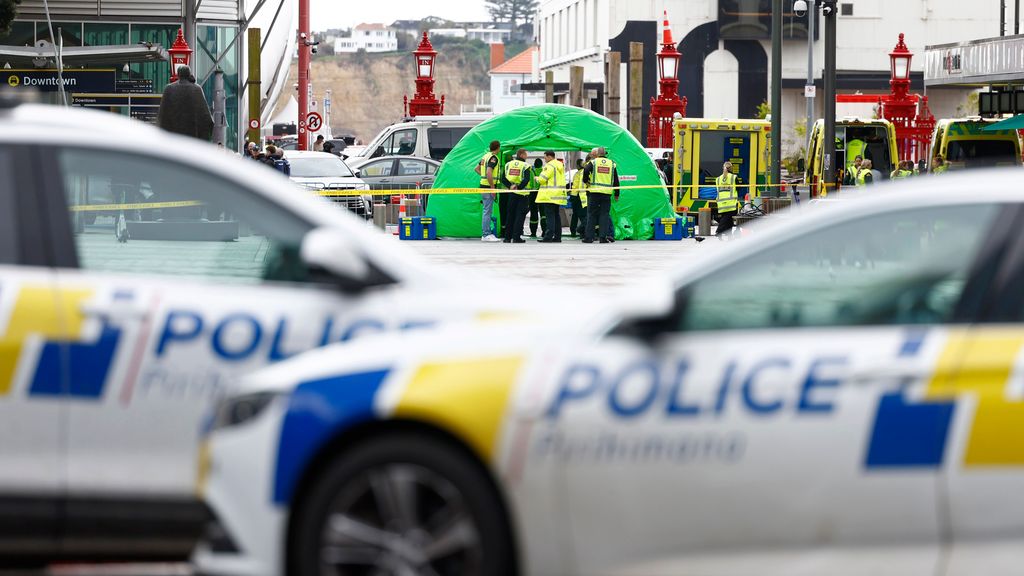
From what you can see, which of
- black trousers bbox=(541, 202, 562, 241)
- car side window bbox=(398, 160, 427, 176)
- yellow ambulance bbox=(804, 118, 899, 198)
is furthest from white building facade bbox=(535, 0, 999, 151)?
black trousers bbox=(541, 202, 562, 241)

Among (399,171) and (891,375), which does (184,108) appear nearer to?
(891,375)

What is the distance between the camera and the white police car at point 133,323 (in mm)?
5574

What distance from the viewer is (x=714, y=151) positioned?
3788 centimetres

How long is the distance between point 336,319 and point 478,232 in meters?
25.1

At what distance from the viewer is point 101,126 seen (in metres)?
6.10

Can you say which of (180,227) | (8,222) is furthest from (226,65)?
(8,222)

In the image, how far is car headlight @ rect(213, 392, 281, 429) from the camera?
195 inches

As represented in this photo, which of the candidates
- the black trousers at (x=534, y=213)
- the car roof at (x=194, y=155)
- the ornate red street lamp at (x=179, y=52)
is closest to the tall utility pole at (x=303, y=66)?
the ornate red street lamp at (x=179, y=52)

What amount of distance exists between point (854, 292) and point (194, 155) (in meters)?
2.36

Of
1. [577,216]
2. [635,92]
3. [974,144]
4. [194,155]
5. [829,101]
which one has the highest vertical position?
[635,92]

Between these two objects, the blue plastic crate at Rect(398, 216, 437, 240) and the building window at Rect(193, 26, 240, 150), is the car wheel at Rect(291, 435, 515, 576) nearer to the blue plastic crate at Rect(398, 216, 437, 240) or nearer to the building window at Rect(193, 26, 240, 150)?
the blue plastic crate at Rect(398, 216, 437, 240)

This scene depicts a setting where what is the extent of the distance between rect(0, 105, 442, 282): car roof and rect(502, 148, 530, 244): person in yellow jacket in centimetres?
2313

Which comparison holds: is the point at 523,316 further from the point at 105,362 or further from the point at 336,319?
the point at 105,362

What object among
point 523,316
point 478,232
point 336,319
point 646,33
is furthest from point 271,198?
point 646,33
